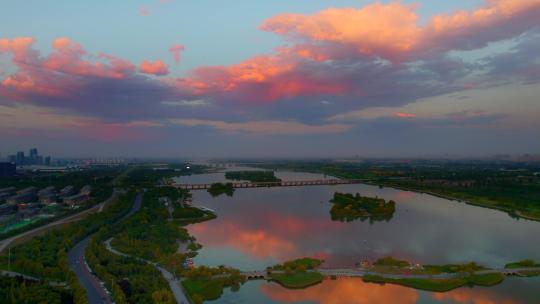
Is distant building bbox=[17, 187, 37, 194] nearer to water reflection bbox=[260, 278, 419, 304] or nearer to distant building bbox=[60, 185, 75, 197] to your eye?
distant building bbox=[60, 185, 75, 197]

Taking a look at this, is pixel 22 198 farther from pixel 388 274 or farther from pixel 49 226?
pixel 388 274

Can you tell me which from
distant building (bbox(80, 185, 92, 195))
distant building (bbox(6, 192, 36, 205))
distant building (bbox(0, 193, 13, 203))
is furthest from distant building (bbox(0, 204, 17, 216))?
distant building (bbox(80, 185, 92, 195))

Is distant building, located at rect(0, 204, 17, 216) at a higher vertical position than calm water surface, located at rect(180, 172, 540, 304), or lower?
higher

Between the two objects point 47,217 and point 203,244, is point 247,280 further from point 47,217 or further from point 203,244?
point 47,217

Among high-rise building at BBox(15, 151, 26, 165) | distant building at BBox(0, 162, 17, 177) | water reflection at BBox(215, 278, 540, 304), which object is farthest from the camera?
high-rise building at BBox(15, 151, 26, 165)

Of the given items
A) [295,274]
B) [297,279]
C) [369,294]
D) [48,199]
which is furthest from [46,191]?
[369,294]
